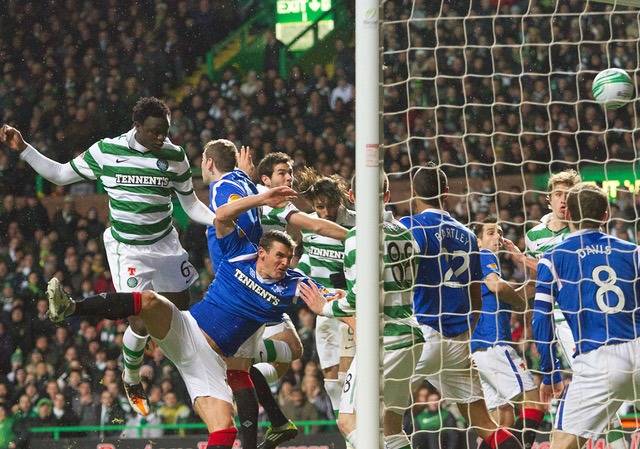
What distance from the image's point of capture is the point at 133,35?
53.6 ft

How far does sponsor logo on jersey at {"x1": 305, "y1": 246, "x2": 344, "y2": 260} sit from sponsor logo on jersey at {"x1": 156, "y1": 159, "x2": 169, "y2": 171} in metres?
1.21

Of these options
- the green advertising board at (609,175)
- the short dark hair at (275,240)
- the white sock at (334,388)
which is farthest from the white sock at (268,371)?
the green advertising board at (609,175)

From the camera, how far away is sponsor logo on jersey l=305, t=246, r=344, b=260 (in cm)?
770

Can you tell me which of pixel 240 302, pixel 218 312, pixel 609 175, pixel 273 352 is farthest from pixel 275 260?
pixel 609 175

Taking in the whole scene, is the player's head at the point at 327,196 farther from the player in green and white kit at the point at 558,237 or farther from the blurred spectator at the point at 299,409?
the blurred spectator at the point at 299,409

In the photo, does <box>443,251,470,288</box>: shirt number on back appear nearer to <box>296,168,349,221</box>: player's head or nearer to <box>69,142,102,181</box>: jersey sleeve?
<box>296,168,349,221</box>: player's head

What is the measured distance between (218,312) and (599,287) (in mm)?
2086

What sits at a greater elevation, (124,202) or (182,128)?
(182,128)

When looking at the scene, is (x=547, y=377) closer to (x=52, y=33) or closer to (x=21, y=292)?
(x=21, y=292)

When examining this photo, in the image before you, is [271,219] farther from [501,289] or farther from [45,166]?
[501,289]

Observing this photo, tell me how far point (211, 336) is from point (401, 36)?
1039cm

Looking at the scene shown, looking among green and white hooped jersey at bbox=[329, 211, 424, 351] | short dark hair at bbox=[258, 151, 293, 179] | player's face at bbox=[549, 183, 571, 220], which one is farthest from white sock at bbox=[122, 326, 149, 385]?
player's face at bbox=[549, 183, 571, 220]

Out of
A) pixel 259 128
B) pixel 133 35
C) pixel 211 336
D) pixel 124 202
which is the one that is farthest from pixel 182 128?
pixel 211 336

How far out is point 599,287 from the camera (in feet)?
18.6
